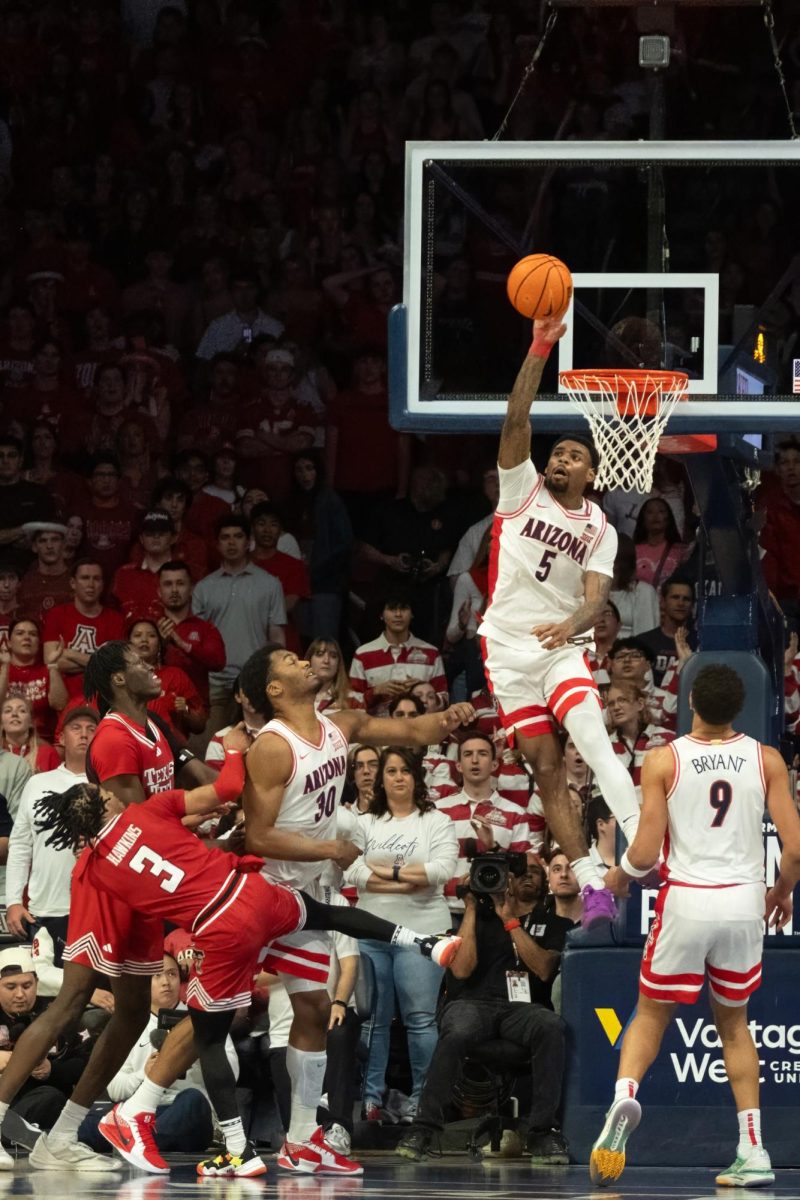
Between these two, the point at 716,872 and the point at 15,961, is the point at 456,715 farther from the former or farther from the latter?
the point at 15,961

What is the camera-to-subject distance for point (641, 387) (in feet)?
32.6

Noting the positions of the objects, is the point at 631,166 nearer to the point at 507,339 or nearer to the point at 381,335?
the point at 507,339

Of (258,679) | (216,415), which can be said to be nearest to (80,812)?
(258,679)

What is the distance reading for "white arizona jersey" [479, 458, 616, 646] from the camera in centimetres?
986

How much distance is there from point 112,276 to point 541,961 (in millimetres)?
7973

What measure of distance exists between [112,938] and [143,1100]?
736 millimetres

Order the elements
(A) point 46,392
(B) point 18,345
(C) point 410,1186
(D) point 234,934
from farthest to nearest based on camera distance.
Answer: (B) point 18,345
(A) point 46,392
(D) point 234,934
(C) point 410,1186

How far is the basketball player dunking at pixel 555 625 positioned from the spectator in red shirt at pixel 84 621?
4870 millimetres

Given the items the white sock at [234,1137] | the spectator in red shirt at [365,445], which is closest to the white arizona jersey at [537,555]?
the white sock at [234,1137]

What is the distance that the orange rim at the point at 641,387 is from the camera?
993cm

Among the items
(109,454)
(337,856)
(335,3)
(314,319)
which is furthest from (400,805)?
(335,3)

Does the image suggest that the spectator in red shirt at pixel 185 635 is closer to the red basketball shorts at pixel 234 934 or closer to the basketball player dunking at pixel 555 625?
the basketball player dunking at pixel 555 625

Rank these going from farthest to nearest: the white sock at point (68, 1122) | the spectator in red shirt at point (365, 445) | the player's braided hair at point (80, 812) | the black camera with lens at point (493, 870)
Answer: the spectator in red shirt at point (365, 445)
the black camera with lens at point (493, 870)
the white sock at point (68, 1122)
the player's braided hair at point (80, 812)

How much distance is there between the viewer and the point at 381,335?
16656 mm
